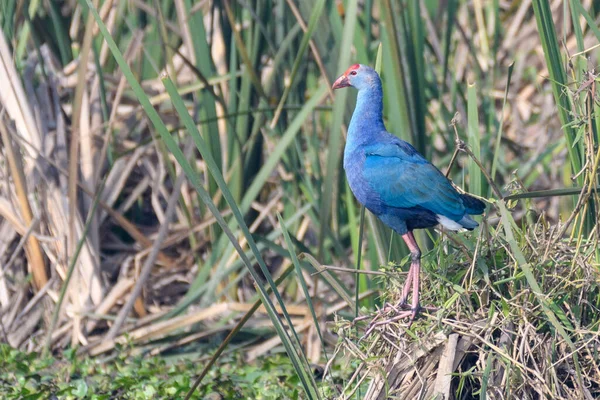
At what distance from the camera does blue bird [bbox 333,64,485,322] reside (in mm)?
2279

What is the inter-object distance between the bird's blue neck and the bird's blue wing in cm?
6

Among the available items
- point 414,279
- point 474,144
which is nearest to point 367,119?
point 474,144

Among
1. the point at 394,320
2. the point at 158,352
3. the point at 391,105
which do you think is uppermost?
the point at 391,105

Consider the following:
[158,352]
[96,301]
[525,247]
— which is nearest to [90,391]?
[158,352]

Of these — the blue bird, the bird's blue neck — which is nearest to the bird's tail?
the blue bird

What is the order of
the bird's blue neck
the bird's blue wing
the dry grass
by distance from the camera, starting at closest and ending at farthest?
the dry grass < the bird's blue wing < the bird's blue neck

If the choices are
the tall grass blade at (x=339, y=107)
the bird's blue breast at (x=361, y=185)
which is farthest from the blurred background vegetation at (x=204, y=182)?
the bird's blue breast at (x=361, y=185)

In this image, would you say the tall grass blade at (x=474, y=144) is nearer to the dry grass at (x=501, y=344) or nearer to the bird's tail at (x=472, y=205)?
the bird's tail at (x=472, y=205)

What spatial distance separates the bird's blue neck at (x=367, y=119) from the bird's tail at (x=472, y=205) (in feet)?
1.10

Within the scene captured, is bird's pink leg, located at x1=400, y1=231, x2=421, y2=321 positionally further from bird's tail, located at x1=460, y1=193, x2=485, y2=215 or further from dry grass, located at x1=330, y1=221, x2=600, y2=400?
bird's tail, located at x1=460, y1=193, x2=485, y2=215

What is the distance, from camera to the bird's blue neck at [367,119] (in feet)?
8.16

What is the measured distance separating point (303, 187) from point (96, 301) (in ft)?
3.18

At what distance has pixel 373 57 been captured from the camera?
139 inches

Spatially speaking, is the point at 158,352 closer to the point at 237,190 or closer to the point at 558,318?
the point at 237,190
